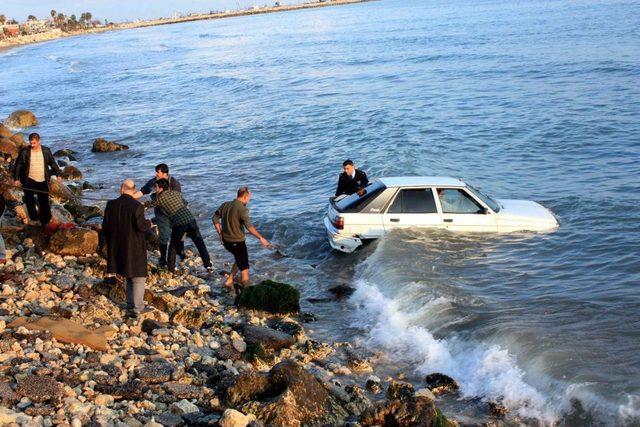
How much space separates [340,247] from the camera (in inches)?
573

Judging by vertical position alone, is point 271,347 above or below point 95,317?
below

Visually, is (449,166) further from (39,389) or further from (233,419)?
(39,389)

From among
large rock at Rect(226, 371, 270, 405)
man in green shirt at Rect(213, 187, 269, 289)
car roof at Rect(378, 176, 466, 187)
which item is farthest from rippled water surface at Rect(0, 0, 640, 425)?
large rock at Rect(226, 371, 270, 405)

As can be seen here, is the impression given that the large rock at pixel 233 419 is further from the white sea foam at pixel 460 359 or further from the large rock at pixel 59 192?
the large rock at pixel 59 192

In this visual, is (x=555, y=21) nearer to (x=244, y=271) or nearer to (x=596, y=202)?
(x=596, y=202)

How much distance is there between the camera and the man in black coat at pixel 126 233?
971 centimetres

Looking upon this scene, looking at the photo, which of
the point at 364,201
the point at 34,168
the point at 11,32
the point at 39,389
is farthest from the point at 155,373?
the point at 11,32

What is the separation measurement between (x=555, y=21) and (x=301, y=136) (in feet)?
173

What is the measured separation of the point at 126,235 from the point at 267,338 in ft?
8.23

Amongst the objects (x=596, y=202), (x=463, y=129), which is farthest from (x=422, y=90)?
(x=596, y=202)

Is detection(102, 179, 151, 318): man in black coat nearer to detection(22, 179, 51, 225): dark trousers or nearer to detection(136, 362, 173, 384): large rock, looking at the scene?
detection(136, 362, 173, 384): large rock

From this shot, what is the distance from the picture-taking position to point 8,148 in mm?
25188

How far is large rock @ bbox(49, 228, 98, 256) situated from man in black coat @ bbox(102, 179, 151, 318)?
3.27 meters

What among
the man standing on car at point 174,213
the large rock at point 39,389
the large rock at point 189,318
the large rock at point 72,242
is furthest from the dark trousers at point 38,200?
the large rock at point 39,389
